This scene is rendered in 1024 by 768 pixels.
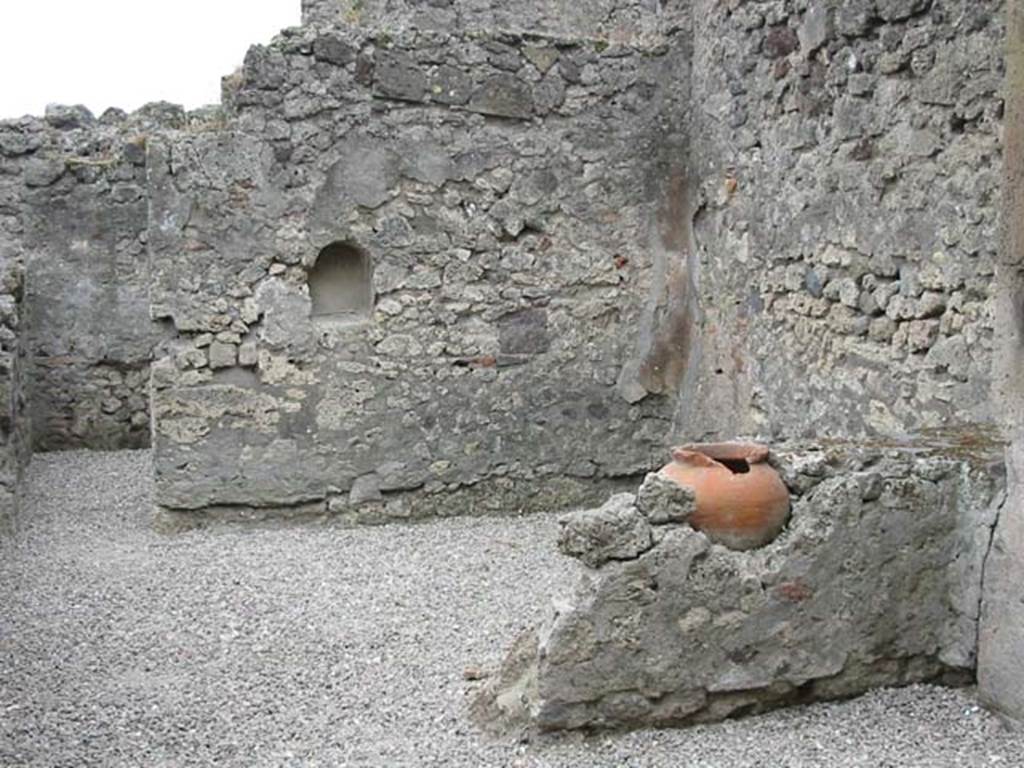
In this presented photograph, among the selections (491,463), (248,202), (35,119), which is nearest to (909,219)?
(491,463)

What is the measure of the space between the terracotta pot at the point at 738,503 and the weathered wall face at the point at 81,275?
683 cm

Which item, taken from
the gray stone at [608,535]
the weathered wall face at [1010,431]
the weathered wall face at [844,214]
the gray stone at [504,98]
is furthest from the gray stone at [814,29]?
the gray stone at [608,535]

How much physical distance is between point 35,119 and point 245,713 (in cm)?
701

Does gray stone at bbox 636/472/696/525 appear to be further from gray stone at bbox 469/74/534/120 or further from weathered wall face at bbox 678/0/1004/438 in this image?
gray stone at bbox 469/74/534/120

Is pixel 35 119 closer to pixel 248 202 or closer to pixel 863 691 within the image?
pixel 248 202

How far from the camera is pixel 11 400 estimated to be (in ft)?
25.0

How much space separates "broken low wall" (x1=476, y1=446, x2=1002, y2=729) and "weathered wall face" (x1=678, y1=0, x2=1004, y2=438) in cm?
61

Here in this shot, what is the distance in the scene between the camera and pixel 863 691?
3.84 m

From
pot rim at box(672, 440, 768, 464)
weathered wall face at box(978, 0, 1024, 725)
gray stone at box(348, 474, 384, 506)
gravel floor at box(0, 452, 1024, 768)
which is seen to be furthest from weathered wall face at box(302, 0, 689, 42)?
weathered wall face at box(978, 0, 1024, 725)

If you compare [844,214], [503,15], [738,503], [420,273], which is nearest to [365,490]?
[420,273]

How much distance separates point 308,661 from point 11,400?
388 cm

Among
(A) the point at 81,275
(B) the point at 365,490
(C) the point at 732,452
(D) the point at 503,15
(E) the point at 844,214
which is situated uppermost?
(D) the point at 503,15

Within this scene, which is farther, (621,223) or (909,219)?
(621,223)

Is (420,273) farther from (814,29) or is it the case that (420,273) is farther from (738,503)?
(738,503)
